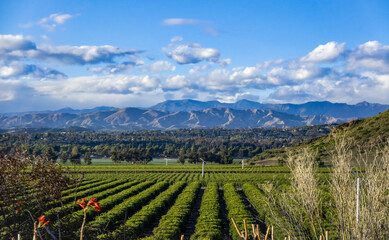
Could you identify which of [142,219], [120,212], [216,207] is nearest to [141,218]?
[142,219]

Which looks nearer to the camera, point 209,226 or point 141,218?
point 209,226

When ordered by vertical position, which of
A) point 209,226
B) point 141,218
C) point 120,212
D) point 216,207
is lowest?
point 216,207

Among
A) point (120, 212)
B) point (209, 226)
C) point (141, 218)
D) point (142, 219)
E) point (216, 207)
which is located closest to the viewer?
point (209, 226)

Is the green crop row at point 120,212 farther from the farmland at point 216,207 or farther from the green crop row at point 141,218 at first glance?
the green crop row at point 141,218

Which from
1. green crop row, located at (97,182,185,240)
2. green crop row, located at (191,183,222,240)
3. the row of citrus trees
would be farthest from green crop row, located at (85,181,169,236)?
green crop row, located at (191,183,222,240)

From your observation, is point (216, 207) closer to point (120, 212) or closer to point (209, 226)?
point (209, 226)

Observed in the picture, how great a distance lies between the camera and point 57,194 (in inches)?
552

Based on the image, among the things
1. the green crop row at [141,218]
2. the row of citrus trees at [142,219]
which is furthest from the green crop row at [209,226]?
the green crop row at [141,218]

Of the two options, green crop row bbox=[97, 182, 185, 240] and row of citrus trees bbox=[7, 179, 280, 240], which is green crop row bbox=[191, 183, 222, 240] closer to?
row of citrus trees bbox=[7, 179, 280, 240]

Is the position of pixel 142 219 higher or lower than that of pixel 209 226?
lower

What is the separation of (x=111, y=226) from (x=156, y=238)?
27.7ft

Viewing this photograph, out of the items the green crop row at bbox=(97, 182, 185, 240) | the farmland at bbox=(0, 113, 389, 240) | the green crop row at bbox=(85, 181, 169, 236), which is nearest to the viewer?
the farmland at bbox=(0, 113, 389, 240)

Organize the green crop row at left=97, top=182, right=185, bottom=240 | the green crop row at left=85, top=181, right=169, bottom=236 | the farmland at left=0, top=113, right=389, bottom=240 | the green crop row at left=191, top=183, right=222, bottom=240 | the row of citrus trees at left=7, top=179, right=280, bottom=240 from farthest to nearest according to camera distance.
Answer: the green crop row at left=85, top=181, right=169, bottom=236 < the green crop row at left=191, top=183, right=222, bottom=240 < the green crop row at left=97, top=182, right=185, bottom=240 < the row of citrus trees at left=7, top=179, right=280, bottom=240 < the farmland at left=0, top=113, right=389, bottom=240

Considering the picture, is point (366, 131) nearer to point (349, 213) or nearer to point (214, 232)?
point (214, 232)
